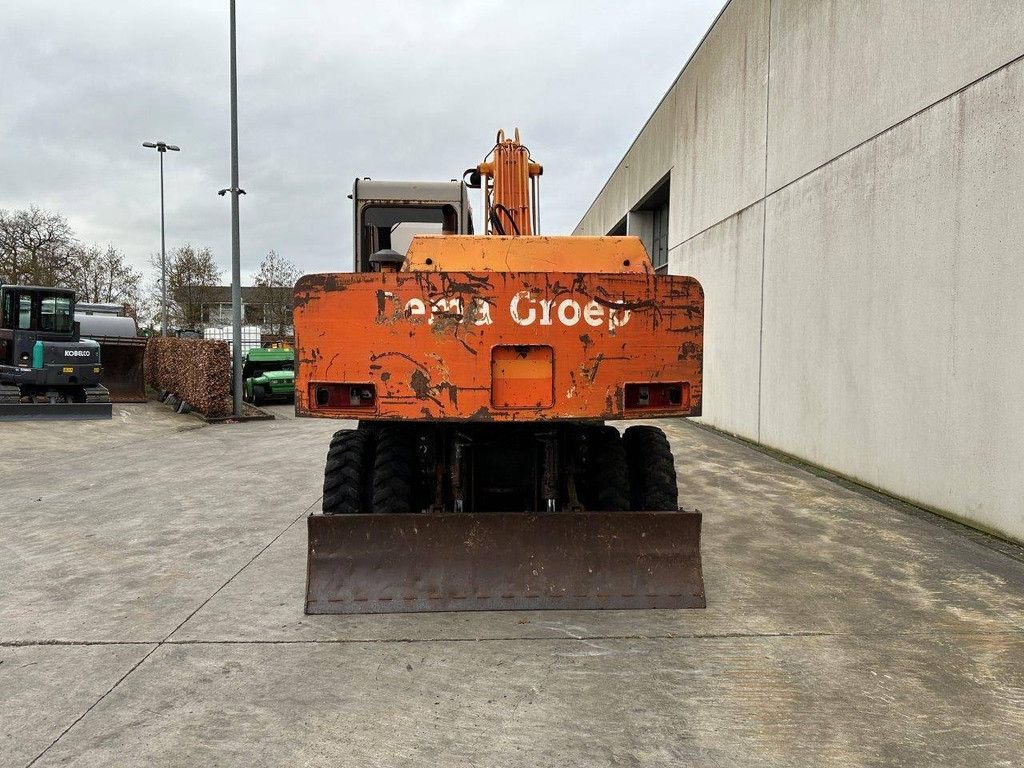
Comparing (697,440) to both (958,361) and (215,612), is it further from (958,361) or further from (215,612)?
(215,612)

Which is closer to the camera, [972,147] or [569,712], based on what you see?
[569,712]

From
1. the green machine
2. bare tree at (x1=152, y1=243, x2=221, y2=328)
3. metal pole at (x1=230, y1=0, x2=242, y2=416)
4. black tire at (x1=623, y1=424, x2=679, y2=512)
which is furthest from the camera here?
bare tree at (x1=152, y1=243, x2=221, y2=328)

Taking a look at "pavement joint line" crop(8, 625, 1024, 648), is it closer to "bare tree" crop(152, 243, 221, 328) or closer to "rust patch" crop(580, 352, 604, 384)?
"rust patch" crop(580, 352, 604, 384)

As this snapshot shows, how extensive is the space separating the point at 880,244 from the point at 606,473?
486 centimetres

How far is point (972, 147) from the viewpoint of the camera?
5.85m

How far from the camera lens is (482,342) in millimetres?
3375

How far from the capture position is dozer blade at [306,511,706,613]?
382 cm

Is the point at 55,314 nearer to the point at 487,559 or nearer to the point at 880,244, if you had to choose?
the point at 487,559

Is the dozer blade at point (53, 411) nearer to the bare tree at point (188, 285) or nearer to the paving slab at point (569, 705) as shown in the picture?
the paving slab at point (569, 705)

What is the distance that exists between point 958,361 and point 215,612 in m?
6.15

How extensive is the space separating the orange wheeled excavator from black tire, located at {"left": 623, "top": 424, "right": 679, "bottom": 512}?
0.01 m

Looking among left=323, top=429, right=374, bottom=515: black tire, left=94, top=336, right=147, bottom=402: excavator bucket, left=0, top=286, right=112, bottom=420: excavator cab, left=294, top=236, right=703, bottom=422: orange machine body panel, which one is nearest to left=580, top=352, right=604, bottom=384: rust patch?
left=294, top=236, right=703, bottom=422: orange machine body panel

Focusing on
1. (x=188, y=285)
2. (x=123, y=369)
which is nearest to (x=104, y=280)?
(x=188, y=285)

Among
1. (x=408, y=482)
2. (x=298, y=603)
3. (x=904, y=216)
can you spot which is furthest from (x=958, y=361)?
(x=298, y=603)
